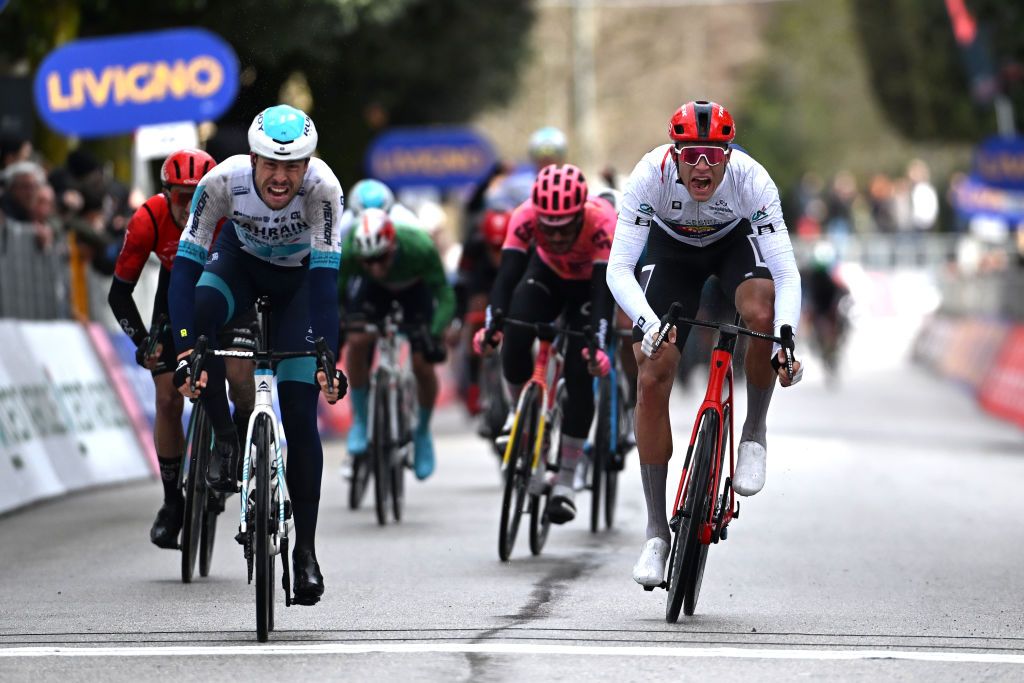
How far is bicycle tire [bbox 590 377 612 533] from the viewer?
12.6m

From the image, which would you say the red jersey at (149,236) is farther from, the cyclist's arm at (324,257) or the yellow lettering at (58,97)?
the yellow lettering at (58,97)

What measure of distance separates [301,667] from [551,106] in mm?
53100

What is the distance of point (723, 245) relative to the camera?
9414mm

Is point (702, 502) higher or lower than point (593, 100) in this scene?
lower

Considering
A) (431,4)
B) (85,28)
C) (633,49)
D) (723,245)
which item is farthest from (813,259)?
(633,49)

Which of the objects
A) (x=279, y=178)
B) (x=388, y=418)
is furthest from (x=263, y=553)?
(x=388, y=418)

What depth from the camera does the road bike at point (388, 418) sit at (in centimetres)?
1334

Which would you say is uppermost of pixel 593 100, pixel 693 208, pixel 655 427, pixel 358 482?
pixel 593 100

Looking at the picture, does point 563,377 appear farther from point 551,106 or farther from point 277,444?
point 551,106

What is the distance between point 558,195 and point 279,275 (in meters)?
2.48

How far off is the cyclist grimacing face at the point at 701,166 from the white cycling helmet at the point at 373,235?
15.3 ft

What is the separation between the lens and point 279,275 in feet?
30.8

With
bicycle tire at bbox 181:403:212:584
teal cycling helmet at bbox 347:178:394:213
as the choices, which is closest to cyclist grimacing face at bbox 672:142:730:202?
bicycle tire at bbox 181:403:212:584

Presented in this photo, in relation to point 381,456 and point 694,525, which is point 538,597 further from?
point 381,456
